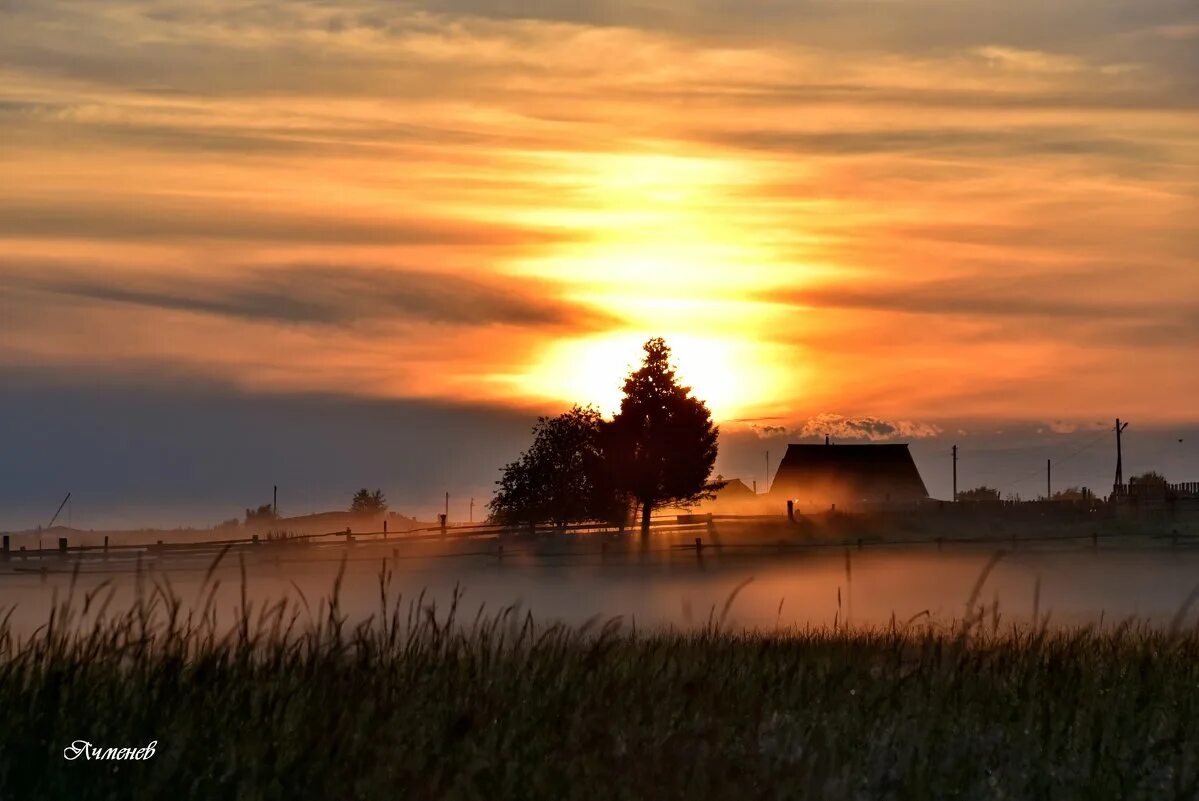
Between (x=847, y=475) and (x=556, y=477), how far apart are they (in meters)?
55.1

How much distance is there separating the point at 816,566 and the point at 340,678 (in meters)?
43.3

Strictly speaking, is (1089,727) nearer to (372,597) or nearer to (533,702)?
(533,702)

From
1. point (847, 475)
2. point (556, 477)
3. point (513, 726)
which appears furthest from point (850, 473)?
point (513, 726)

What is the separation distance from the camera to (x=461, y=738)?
7.64 m

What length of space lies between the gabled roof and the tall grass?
4921 inches

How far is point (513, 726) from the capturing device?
790cm
